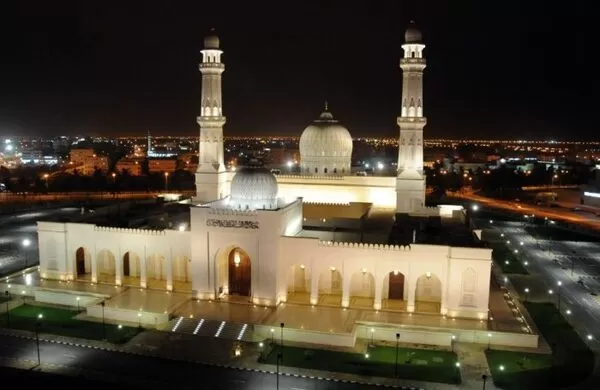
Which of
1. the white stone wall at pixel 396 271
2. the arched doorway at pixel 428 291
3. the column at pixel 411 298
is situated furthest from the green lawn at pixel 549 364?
the arched doorway at pixel 428 291

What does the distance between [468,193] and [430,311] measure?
59.7m

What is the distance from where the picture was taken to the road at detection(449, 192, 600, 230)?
58.9 m

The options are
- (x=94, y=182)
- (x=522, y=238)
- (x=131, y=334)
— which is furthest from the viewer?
(x=94, y=182)

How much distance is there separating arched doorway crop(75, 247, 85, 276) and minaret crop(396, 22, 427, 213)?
71.0 feet

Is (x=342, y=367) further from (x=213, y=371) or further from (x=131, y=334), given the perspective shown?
(x=131, y=334)

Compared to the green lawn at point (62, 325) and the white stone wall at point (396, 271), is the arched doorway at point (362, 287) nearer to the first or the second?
the white stone wall at point (396, 271)

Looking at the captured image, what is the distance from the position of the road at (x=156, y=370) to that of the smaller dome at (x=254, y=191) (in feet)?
33.4

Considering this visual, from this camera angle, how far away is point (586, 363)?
24.2 metres

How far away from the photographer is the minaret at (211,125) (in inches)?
1614

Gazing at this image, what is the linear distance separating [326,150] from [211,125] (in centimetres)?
904

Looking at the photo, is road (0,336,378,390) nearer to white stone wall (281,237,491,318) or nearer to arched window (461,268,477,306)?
white stone wall (281,237,491,318)

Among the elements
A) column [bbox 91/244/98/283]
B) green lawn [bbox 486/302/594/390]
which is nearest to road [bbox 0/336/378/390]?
green lawn [bbox 486/302/594/390]

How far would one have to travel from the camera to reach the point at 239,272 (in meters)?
31.5

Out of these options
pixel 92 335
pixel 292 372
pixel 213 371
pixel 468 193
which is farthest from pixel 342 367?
pixel 468 193
